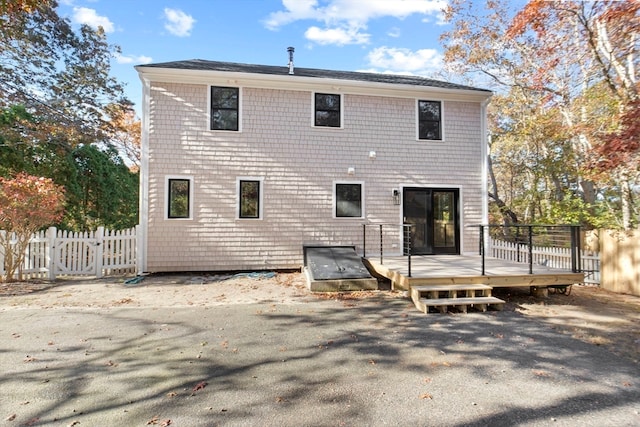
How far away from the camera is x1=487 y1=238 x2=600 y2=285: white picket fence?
7.61 meters

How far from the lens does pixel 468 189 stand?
9852 millimetres

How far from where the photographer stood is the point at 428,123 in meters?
9.82

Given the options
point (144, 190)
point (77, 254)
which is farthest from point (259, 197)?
point (77, 254)

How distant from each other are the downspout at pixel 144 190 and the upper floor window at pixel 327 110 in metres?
4.50

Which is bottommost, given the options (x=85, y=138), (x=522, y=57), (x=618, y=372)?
(x=618, y=372)

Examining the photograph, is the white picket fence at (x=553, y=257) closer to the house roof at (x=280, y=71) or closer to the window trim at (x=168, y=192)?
the house roof at (x=280, y=71)

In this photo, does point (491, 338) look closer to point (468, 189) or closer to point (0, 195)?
point (468, 189)

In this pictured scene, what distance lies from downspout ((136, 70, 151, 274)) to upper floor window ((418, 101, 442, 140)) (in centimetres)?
767

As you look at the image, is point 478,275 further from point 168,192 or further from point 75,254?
point 75,254

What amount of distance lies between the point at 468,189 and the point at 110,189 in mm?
13831

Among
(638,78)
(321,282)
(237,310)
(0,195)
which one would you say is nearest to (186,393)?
(237,310)

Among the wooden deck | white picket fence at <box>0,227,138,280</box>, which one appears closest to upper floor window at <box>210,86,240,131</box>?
white picket fence at <box>0,227,138,280</box>

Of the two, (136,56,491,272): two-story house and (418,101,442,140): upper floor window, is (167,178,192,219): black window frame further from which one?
(418,101,442,140): upper floor window

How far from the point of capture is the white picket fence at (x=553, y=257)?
7613 millimetres
